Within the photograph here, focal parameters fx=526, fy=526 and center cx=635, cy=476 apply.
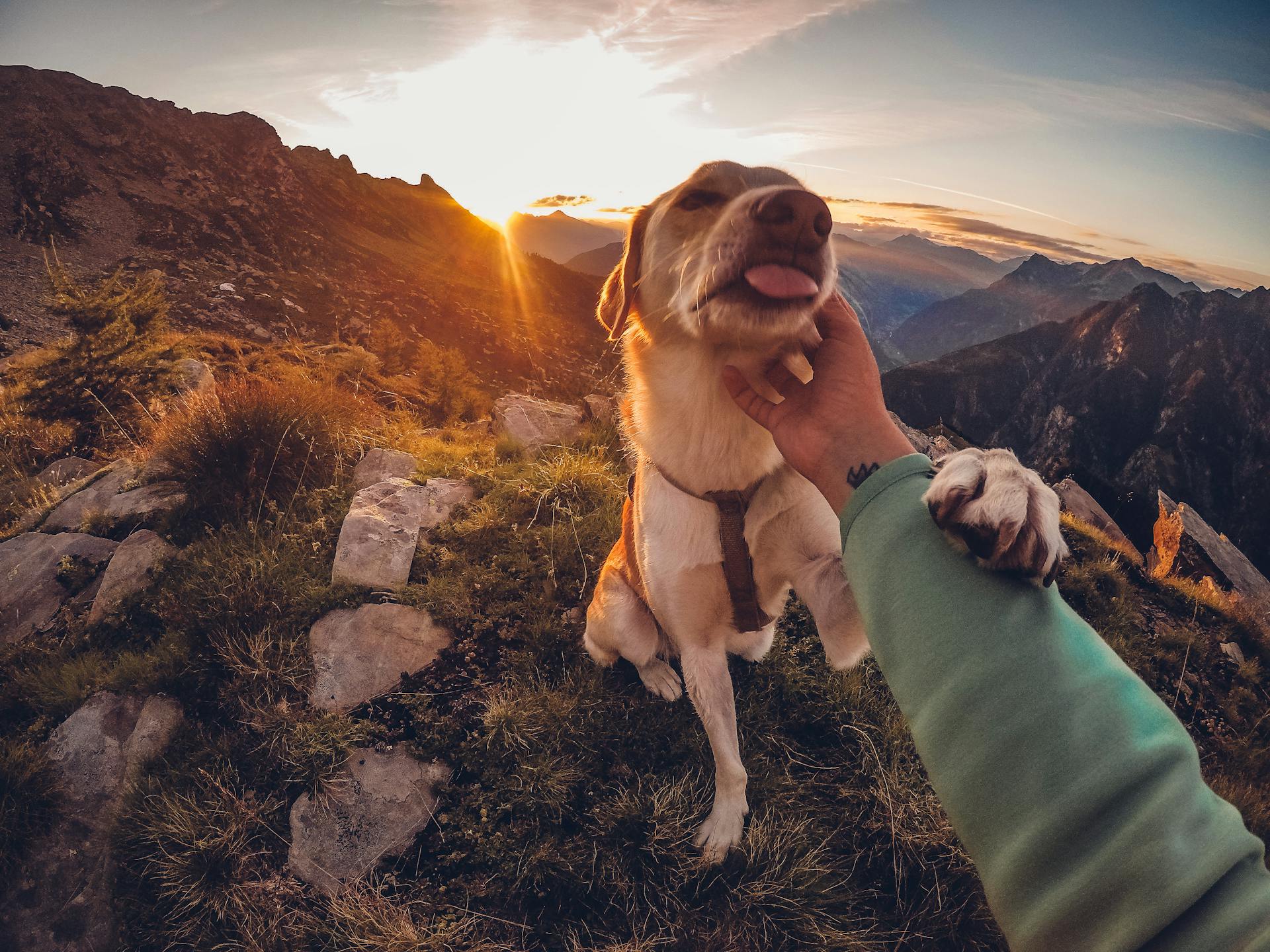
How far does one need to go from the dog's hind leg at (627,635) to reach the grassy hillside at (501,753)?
133mm

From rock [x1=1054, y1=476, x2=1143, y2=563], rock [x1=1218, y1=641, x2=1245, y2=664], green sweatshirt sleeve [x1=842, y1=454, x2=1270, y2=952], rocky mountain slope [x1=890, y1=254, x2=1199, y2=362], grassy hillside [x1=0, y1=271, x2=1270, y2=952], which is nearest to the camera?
green sweatshirt sleeve [x1=842, y1=454, x2=1270, y2=952]

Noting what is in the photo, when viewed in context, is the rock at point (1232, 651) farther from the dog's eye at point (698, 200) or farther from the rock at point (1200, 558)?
the dog's eye at point (698, 200)

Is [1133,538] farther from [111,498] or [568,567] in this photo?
[111,498]

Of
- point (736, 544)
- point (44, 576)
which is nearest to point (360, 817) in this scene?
point (736, 544)

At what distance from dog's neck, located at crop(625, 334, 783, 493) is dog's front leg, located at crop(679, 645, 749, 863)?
2.78 ft

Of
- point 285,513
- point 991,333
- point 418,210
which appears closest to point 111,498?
point 285,513

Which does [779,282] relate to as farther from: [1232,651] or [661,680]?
[1232,651]

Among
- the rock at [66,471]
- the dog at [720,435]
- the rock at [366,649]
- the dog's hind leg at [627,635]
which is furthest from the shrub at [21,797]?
the rock at [66,471]

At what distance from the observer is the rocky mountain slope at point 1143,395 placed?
194ft

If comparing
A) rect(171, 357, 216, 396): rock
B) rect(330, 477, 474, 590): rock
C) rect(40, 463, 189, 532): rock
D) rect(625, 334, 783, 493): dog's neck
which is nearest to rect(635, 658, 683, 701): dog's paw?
rect(625, 334, 783, 493): dog's neck

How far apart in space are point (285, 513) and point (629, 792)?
3.79 meters

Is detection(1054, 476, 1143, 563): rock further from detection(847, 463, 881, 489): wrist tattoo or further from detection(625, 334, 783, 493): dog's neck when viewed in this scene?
detection(847, 463, 881, 489): wrist tattoo

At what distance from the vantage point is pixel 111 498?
512 cm

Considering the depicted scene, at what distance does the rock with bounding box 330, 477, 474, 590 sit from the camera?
12.8 feet
